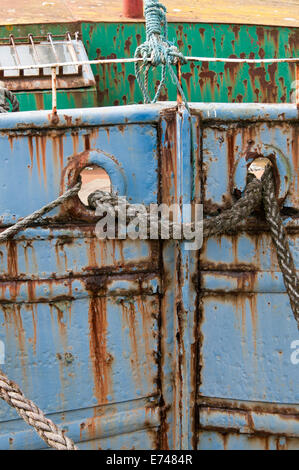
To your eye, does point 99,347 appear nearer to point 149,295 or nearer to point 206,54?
point 149,295

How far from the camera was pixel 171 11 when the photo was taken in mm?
6383

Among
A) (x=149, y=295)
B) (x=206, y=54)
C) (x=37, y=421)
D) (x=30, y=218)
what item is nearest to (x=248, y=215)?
(x=149, y=295)

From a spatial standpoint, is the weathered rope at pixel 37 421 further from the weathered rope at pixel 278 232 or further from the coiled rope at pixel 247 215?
the weathered rope at pixel 278 232

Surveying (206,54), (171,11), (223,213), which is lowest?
(223,213)

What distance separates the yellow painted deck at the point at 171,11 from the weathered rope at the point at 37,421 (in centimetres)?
439

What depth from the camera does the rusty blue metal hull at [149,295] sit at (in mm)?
2596

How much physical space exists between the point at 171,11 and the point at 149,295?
4.70 m

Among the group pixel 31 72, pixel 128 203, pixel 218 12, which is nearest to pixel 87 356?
pixel 128 203

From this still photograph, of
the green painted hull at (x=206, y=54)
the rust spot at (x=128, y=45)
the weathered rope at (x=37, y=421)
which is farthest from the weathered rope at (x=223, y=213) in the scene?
the rust spot at (x=128, y=45)

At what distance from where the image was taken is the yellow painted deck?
5758 millimetres

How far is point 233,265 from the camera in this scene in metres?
2.77

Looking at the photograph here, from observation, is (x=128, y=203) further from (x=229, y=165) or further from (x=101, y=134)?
(x=229, y=165)

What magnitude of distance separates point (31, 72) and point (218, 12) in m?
2.91
